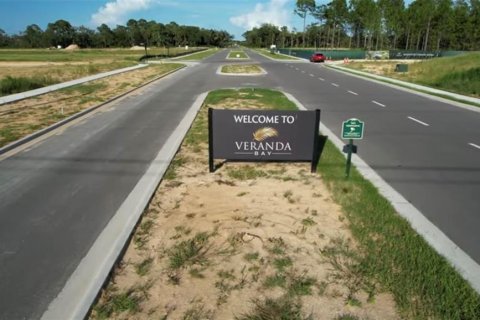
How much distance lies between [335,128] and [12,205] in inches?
364

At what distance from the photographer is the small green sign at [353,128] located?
7.04 metres

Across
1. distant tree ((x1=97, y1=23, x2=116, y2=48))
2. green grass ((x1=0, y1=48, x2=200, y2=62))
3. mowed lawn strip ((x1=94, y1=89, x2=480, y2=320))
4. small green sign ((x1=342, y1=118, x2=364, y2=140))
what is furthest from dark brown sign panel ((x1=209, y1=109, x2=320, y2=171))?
distant tree ((x1=97, y1=23, x2=116, y2=48))

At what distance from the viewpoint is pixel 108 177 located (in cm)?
778

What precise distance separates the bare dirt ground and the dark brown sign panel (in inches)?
38.2

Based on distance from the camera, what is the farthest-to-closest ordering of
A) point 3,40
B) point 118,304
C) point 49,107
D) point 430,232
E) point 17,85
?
point 3,40 → point 17,85 → point 49,107 → point 430,232 → point 118,304

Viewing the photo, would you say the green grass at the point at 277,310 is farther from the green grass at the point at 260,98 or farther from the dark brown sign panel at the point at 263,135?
the green grass at the point at 260,98

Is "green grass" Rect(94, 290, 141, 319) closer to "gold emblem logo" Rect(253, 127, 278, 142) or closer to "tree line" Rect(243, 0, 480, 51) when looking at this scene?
"gold emblem logo" Rect(253, 127, 278, 142)

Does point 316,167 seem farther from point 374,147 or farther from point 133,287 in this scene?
point 133,287

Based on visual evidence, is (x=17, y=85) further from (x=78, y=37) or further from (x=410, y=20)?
(x=78, y=37)

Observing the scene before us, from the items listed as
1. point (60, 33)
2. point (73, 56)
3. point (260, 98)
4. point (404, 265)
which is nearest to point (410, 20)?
point (73, 56)

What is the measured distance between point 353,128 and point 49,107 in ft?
44.6

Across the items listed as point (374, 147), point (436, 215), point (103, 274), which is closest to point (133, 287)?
point (103, 274)

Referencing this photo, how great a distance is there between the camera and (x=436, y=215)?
611 cm

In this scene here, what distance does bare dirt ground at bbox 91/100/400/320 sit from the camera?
13.0ft
